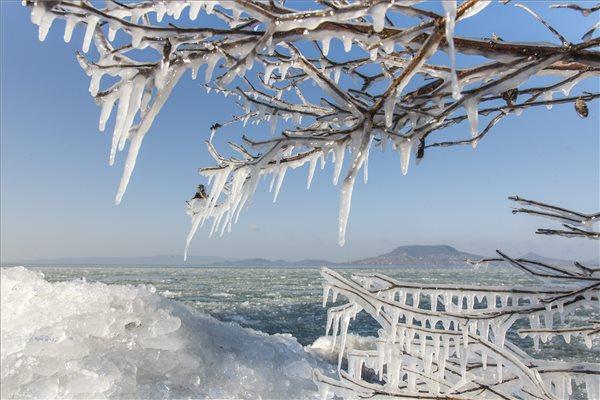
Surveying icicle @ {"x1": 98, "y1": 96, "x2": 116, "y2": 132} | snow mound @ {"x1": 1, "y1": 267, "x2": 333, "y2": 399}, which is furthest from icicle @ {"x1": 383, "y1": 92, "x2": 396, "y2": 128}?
snow mound @ {"x1": 1, "y1": 267, "x2": 333, "y2": 399}

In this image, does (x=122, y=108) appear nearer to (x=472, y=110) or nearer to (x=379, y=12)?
(x=379, y=12)

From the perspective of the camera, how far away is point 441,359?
212 cm

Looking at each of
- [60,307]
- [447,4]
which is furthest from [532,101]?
[60,307]

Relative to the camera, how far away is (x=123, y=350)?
438cm

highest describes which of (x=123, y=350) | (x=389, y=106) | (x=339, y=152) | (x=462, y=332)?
(x=389, y=106)

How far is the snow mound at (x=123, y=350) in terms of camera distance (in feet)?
12.7

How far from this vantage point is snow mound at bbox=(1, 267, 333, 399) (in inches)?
152

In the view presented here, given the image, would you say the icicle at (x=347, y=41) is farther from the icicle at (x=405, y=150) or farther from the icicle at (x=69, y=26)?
the icicle at (x=69, y=26)

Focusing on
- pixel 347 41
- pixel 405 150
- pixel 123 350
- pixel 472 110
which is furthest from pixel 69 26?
pixel 123 350

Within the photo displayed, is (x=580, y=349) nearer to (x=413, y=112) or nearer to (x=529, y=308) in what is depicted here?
(x=529, y=308)

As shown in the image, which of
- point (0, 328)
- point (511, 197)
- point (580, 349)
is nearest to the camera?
point (511, 197)

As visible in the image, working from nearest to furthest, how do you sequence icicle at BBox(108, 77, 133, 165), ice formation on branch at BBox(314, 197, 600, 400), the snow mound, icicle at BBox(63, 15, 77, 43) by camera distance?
icicle at BBox(63, 15, 77, 43), icicle at BBox(108, 77, 133, 165), ice formation on branch at BBox(314, 197, 600, 400), the snow mound

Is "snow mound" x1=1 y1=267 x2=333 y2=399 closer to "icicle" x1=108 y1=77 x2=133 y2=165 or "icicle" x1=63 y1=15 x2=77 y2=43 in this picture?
"icicle" x1=108 y1=77 x2=133 y2=165

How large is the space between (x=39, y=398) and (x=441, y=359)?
129 inches
